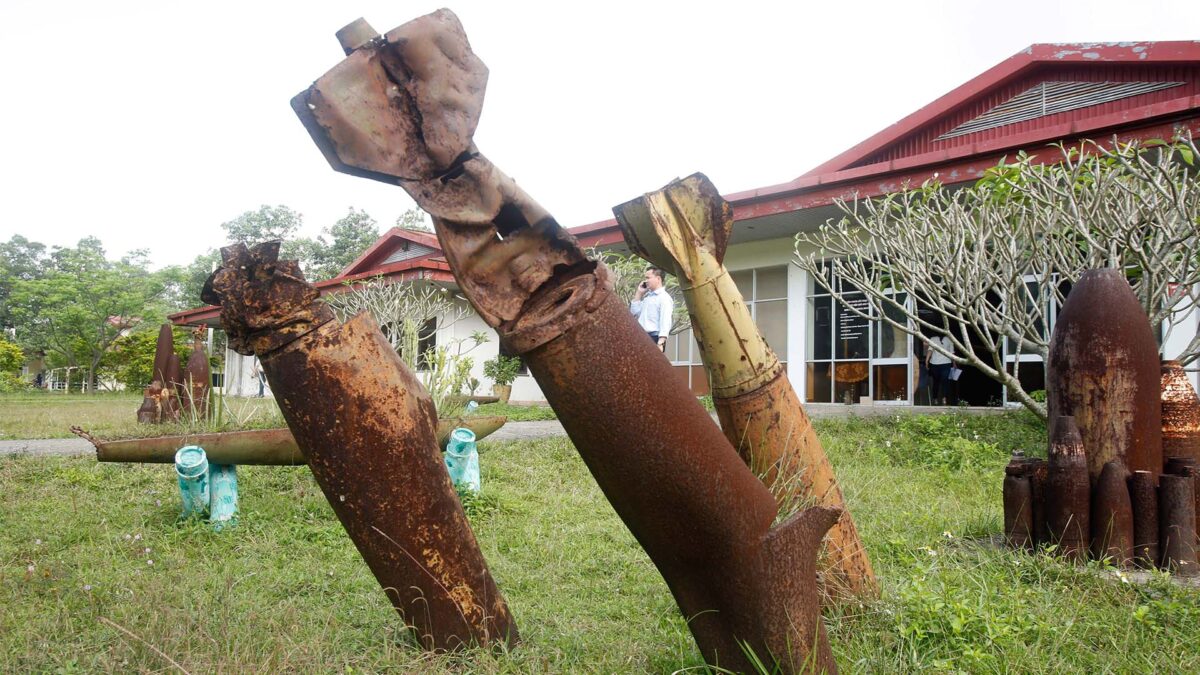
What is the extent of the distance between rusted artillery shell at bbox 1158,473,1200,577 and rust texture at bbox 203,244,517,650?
3.06m

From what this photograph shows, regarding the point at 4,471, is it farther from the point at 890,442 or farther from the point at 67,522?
the point at 890,442

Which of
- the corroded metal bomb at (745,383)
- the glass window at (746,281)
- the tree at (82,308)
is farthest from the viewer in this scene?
the tree at (82,308)

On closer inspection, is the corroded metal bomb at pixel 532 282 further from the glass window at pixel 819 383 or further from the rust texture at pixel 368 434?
the glass window at pixel 819 383

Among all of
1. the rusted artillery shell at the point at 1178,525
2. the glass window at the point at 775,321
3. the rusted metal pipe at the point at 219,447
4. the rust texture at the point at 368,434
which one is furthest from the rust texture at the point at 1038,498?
the glass window at the point at 775,321

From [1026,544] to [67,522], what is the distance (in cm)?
518

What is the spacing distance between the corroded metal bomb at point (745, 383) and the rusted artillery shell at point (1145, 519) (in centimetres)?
172

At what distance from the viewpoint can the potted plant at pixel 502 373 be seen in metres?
16.0

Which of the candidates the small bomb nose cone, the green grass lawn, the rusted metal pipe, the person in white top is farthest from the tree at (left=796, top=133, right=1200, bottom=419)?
the small bomb nose cone

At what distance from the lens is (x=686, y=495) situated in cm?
164

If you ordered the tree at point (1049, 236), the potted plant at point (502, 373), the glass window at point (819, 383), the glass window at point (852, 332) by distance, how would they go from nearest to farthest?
the tree at point (1049, 236)
the glass window at point (852, 332)
the glass window at point (819, 383)
the potted plant at point (502, 373)

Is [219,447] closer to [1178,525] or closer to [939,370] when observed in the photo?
[1178,525]

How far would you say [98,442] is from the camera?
4.33 meters

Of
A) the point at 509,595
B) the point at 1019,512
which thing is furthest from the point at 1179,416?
the point at 509,595

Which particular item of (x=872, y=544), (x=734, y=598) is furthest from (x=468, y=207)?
(x=872, y=544)
